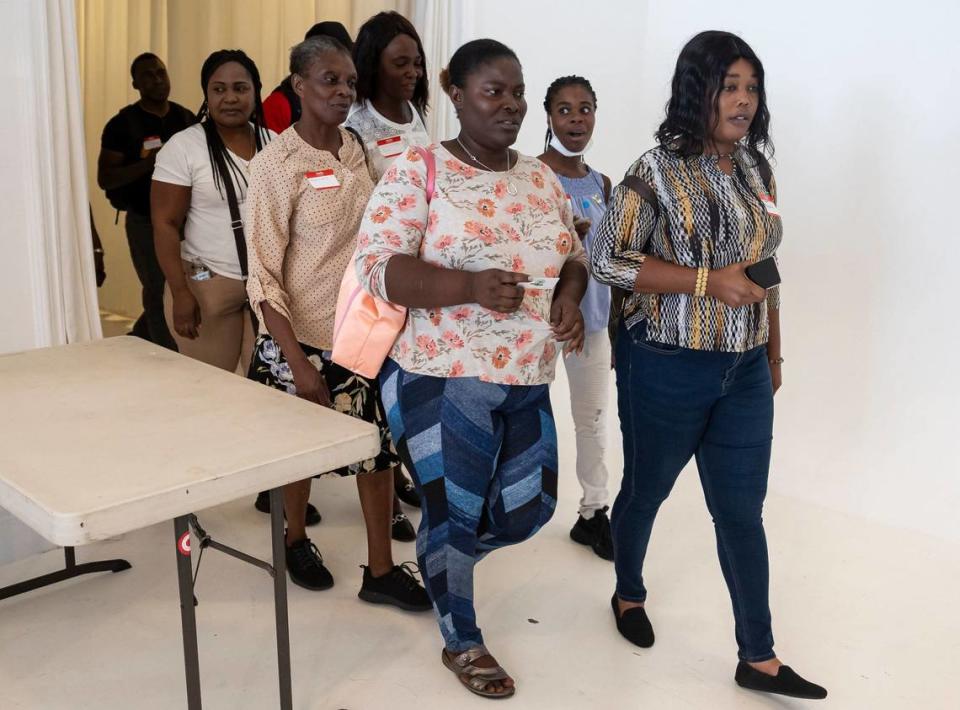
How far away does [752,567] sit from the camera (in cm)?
228

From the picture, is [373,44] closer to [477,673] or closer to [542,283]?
[542,283]

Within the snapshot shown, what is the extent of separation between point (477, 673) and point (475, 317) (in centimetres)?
85

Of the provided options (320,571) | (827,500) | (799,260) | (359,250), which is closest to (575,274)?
(359,250)

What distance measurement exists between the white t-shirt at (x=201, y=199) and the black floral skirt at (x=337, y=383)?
46 centimetres

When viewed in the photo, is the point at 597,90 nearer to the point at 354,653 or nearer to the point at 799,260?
the point at 799,260

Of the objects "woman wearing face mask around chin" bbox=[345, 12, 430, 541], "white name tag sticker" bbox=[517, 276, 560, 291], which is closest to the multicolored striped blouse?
"white name tag sticker" bbox=[517, 276, 560, 291]

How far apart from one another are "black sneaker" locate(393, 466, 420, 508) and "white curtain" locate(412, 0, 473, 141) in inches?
59.6

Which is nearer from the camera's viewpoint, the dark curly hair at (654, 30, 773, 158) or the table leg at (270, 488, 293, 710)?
the table leg at (270, 488, 293, 710)

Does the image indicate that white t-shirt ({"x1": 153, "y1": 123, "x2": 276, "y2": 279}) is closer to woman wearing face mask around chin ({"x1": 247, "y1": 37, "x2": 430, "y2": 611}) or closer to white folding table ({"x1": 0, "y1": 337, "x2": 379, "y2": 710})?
woman wearing face mask around chin ({"x1": 247, "y1": 37, "x2": 430, "y2": 611})

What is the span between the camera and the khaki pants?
9.82 feet

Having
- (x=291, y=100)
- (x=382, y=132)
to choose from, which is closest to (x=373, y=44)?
(x=382, y=132)

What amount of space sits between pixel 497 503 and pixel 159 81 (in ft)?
8.15

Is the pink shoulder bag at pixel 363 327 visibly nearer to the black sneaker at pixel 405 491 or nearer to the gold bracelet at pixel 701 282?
the gold bracelet at pixel 701 282

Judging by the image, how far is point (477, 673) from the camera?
7.59 ft
